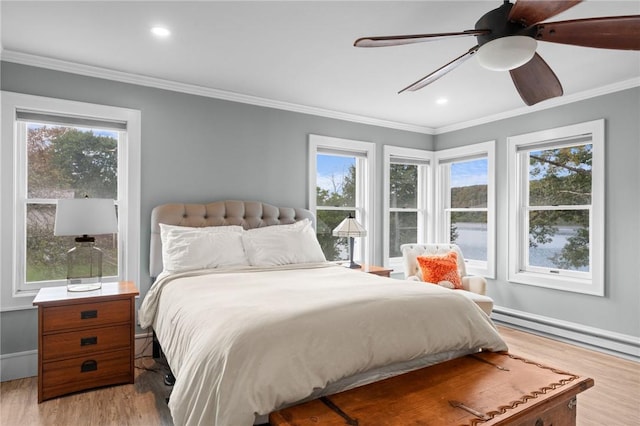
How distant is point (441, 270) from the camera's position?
13.5ft

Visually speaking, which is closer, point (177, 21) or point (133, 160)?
point (177, 21)

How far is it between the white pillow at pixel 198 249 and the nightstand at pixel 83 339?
404mm

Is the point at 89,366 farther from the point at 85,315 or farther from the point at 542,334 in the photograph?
the point at 542,334

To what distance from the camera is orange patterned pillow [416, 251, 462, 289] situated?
160 inches

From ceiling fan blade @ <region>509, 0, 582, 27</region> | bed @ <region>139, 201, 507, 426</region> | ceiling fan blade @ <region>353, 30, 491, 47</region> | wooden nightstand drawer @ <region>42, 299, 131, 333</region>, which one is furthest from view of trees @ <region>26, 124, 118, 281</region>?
ceiling fan blade @ <region>509, 0, 582, 27</region>

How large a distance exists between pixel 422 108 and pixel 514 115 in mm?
1098

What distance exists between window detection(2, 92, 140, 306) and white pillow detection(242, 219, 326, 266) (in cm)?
108

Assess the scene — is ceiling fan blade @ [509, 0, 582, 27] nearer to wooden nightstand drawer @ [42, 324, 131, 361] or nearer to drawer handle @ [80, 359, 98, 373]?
wooden nightstand drawer @ [42, 324, 131, 361]

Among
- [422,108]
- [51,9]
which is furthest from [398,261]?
[51,9]

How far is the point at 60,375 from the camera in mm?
2588

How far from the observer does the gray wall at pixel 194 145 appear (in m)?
3.05

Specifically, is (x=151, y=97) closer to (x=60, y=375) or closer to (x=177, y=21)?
(x=177, y=21)

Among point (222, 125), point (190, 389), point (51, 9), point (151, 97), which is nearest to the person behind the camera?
point (190, 389)

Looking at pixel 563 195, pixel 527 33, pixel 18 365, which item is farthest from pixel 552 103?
pixel 18 365
